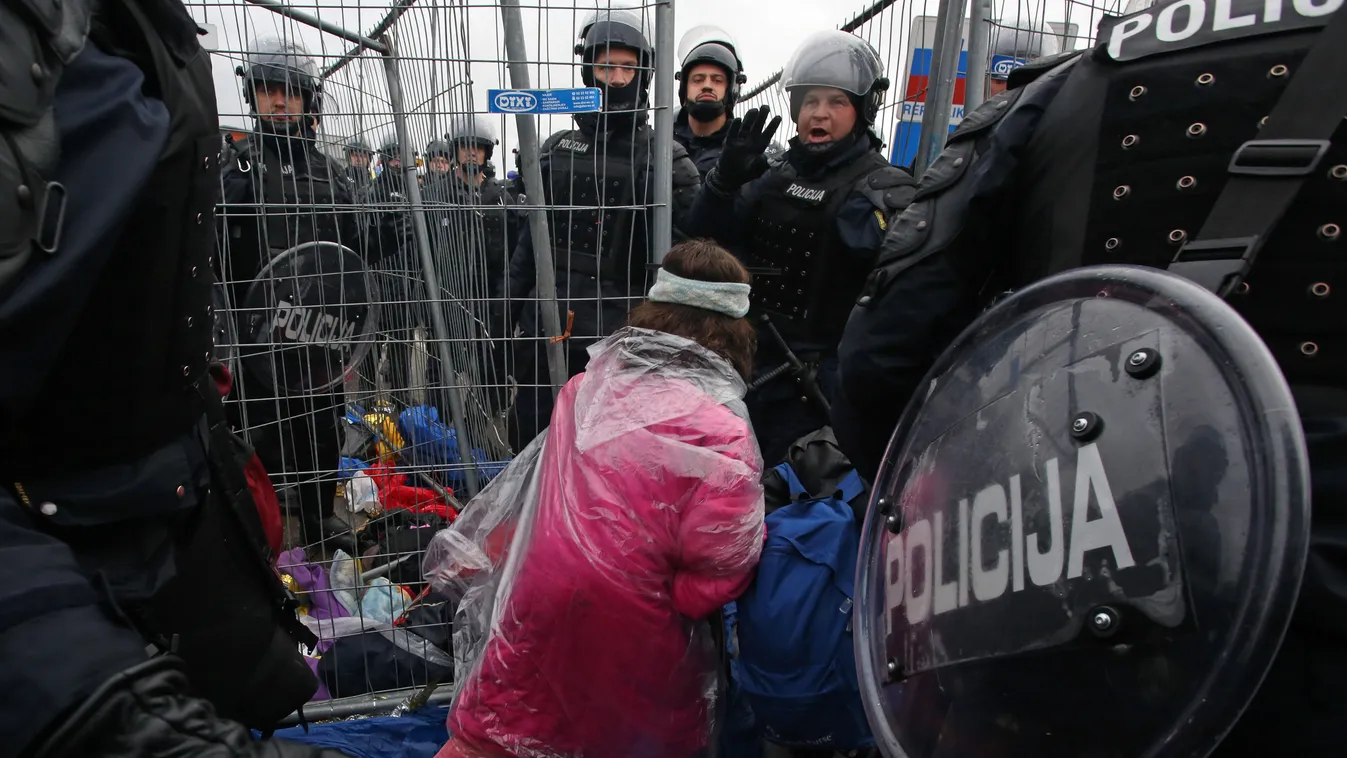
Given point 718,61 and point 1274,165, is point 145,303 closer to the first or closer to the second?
point 1274,165

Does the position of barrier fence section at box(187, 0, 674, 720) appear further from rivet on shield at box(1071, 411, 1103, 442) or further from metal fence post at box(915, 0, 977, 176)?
rivet on shield at box(1071, 411, 1103, 442)

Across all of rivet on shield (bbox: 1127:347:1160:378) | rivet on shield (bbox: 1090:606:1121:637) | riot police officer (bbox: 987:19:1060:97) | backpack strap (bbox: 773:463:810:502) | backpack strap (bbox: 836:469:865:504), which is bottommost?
backpack strap (bbox: 773:463:810:502)

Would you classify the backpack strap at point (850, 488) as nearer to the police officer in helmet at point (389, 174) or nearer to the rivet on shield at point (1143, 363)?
the rivet on shield at point (1143, 363)

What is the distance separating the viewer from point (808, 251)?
3.03m

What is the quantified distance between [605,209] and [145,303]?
160 centimetres

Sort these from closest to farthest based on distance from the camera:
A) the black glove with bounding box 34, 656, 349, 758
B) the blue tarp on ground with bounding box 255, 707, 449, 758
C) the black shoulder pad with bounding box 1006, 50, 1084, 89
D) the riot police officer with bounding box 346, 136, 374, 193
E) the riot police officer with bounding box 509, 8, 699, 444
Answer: the black glove with bounding box 34, 656, 349, 758, the black shoulder pad with bounding box 1006, 50, 1084, 89, the blue tarp on ground with bounding box 255, 707, 449, 758, the riot police officer with bounding box 509, 8, 699, 444, the riot police officer with bounding box 346, 136, 374, 193

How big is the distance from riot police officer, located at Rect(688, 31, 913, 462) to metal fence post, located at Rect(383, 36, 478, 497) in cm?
107

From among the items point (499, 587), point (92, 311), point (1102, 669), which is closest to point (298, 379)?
point (499, 587)

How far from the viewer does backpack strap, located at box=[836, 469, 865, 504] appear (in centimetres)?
204

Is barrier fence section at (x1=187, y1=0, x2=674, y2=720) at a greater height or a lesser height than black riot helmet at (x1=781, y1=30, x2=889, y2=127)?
lesser

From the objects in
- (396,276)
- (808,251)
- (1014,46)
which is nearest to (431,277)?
(396,276)

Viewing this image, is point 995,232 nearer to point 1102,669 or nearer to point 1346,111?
point 1346,111

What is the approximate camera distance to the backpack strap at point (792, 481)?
219cm

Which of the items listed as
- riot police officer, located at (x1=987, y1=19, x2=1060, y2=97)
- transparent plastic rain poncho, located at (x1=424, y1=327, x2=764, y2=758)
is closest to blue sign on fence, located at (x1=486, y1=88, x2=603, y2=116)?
transparent plastic rain poncho, located at (x1=424, y1=327, x2=764, y2=758)
